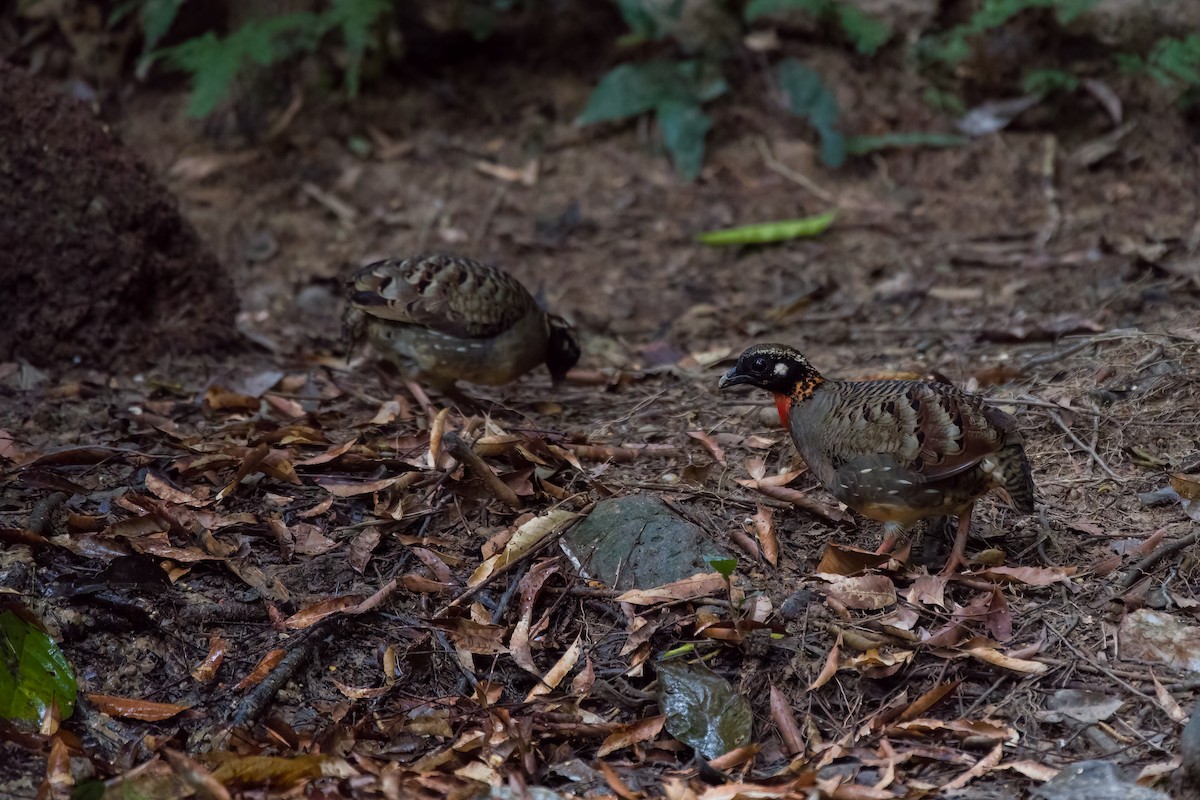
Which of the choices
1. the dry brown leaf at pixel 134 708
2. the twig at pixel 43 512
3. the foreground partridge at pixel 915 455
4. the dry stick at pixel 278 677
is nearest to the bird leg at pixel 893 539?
the foreground partridge at pixel 915 455

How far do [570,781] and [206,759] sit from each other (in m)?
1.19

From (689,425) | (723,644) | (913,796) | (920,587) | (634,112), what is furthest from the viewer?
(634,112)

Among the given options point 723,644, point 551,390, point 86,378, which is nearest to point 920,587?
point 723,644

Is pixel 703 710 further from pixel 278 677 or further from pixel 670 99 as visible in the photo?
pixel 670 99

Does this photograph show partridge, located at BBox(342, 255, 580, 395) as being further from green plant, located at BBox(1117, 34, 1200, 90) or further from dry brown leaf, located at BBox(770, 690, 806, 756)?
green plant, located at BBox(1117, 34, 1200, 90)

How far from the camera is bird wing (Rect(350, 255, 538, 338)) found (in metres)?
6.63

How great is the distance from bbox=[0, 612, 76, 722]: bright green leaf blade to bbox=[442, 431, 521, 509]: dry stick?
1.73 m

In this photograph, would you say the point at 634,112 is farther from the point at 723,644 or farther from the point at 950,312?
the point at 723,644

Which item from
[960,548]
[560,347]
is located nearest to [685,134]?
[560,347]

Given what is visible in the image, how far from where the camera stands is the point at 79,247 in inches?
261

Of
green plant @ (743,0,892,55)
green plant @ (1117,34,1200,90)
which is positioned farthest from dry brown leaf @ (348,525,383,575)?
green plant @ (1117,34,1200,90)

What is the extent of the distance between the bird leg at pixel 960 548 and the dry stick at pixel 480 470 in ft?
6.04

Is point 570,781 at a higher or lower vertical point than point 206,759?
lower

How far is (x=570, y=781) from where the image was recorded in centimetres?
397
